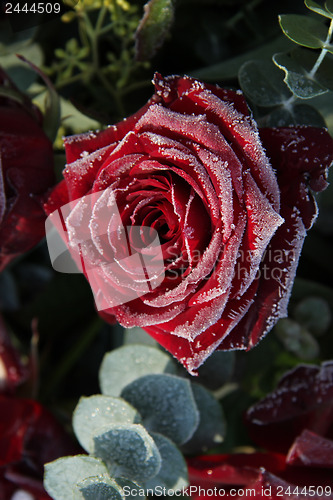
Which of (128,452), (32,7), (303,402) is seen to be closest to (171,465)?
(128,452)

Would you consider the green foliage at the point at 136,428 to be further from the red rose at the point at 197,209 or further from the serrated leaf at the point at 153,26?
the serrated leaf at the point at 153,26

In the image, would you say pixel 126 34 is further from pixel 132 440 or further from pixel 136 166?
pixel 132 440

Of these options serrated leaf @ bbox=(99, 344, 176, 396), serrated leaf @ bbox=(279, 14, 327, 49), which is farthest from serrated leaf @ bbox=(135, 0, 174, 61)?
serrated leaf @ bbox=(99, 344, 176, 396)

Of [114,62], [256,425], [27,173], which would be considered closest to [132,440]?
[256,425]

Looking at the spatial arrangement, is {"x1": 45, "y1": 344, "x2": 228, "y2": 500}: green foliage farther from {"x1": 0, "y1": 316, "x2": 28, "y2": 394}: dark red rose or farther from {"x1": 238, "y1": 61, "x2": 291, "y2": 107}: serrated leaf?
{"x1": 238, "y1": 61, "x2": 291, "y2": 107}: serrated leaf

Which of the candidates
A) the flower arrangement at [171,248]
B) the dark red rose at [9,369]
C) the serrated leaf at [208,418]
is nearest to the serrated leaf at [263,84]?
the flower arrangement at [171,248]
